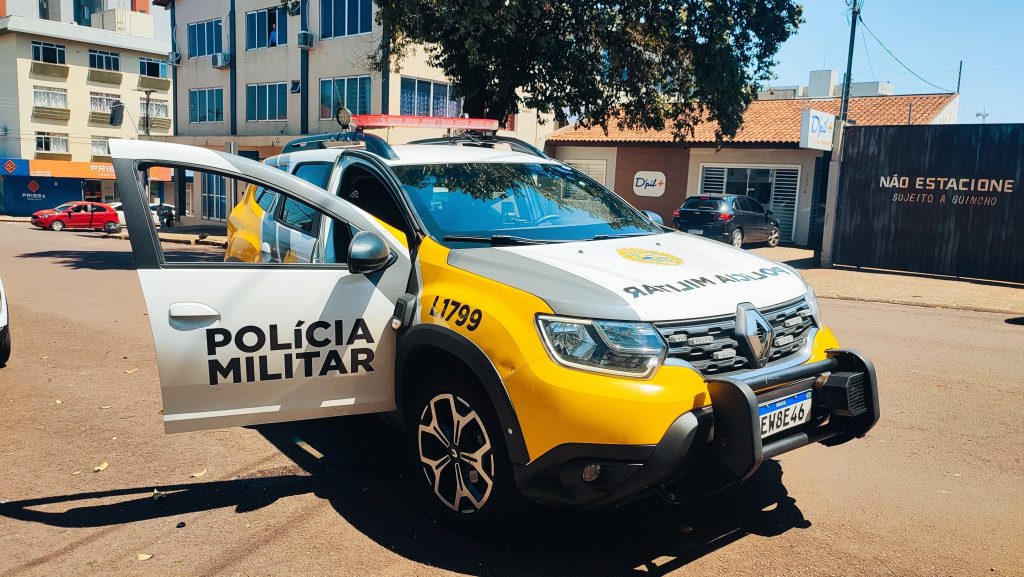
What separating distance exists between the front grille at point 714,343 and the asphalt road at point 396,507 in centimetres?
89

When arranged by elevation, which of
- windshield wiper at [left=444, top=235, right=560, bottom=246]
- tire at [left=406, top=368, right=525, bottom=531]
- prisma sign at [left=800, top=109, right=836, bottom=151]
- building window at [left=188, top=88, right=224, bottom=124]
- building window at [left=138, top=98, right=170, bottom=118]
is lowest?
tire at [left=406, top=368, right=525, bottom=531]

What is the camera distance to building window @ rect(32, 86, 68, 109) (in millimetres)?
50031

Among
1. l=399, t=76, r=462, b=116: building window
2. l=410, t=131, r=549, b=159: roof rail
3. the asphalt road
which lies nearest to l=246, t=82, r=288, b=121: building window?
l=399, t=76, r=462, b=116: building window

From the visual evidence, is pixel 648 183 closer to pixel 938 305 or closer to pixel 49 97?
pixel 938 305

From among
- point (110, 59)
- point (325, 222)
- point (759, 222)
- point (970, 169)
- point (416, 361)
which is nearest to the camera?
point (416, 361)

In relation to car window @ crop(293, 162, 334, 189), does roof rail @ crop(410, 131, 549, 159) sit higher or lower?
higher

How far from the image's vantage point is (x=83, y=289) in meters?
12.8

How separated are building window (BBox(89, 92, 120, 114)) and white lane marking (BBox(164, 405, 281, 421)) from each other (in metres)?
56.8

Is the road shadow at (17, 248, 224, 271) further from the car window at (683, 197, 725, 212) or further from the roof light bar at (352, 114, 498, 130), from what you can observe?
the car window at (683, 197, 725, 212)

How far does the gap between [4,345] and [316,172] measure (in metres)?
3.78

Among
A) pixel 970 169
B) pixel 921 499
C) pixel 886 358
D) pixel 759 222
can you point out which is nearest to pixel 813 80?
pixel 759 222

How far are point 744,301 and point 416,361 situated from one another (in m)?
1.55

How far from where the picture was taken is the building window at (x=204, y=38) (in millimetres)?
34906

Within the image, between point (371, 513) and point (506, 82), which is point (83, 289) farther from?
point (371, 513)
